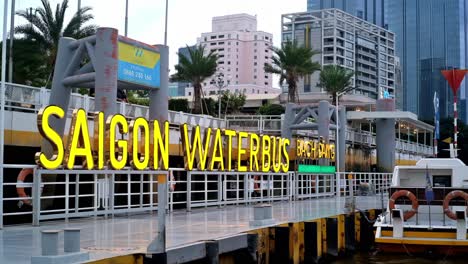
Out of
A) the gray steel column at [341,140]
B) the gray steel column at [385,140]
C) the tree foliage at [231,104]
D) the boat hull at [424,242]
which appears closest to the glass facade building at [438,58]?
the tree foliage at [231,104]

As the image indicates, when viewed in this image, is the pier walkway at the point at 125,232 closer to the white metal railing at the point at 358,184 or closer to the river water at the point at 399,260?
the river water at the point at 399,260

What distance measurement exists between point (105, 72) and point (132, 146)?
2.51 meters

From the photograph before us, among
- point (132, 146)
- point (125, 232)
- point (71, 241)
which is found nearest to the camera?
point (71, 241)

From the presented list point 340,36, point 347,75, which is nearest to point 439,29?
point 340,36

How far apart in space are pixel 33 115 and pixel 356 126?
54451 millimetres

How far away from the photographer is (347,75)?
257ft

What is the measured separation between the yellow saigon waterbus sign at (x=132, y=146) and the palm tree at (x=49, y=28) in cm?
1793

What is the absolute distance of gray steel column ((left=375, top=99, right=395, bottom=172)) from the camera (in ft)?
177

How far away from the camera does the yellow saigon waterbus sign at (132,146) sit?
18141 millimetres

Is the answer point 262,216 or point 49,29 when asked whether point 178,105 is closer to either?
point 49,29

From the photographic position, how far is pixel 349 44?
587 ft

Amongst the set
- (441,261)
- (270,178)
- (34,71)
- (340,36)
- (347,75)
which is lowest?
(441,261)

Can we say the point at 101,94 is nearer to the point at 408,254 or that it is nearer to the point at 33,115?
the point at 33,115

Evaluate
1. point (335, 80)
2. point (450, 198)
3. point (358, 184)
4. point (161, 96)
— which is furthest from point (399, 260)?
point (335, 80)
